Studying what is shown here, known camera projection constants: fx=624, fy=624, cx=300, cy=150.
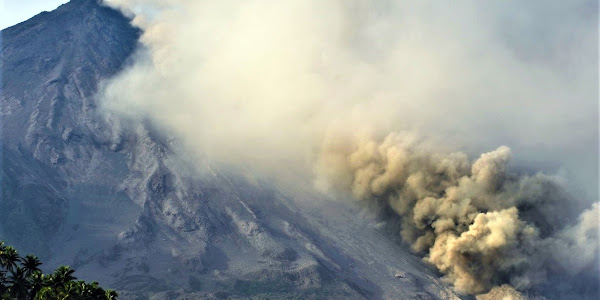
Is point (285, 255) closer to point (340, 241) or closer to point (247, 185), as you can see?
point (340, 241)

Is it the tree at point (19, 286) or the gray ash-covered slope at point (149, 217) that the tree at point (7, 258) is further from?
the gray ash-covered slope at point (149, 217)

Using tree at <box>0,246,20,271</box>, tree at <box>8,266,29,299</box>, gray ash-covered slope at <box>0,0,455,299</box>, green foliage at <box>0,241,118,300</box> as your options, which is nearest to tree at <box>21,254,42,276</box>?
green foliage at <box>0,241,118,300</box>

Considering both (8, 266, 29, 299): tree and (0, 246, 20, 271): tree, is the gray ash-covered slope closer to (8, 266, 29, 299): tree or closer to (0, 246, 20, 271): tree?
(8, 266, 29, 299): tree

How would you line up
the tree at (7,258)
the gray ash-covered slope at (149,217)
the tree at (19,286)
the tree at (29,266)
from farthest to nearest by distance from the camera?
the gray ash-covered slope at (149,217) < the tree at (29,266) < the tree at (19,286) < the tree at (7,258)

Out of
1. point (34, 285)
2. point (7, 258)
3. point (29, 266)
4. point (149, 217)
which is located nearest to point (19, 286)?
point (34, 285)

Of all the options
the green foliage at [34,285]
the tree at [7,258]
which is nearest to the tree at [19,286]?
the green foliage at [34,285]
